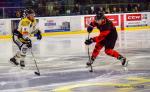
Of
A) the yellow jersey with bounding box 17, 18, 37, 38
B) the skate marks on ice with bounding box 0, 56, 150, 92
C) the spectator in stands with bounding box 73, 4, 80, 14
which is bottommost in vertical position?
the skate marks on ice with bounding box 0, 56, 150, 92

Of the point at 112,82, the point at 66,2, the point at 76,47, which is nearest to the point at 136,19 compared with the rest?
the point at 66,2

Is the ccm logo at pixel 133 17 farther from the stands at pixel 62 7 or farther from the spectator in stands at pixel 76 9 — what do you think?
the spectator in stands at pixel 76 9

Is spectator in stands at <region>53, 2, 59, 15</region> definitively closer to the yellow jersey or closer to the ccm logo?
the ccm logo

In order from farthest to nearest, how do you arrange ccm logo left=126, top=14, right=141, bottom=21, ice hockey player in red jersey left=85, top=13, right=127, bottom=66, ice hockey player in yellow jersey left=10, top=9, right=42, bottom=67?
ccm logo left=126, top=14, right=141, bottom=21 < ice hockey player in yellow jersey left=10, top=9, right=42, bottom=67 < ice hockey player in red jersey left=85, top=13, right=127, bottom=66

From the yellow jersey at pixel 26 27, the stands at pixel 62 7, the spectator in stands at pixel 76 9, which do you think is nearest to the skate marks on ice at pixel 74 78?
the yellow jersey at pixel 26 27

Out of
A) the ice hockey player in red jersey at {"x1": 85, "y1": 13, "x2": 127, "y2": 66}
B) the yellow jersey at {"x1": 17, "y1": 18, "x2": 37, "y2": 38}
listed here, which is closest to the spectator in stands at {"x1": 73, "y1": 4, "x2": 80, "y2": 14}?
the yellow jersey at {"x1": 17, "y1": 18, "x2": 37, "y2": 38}

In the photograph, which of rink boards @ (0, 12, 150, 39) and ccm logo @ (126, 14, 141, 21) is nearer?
rink boards @ (0, 12, 150, 39)

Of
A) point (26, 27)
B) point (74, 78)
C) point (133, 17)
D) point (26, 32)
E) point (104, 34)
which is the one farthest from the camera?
point (133, 17)

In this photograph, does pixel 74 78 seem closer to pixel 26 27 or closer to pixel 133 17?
pixel 26 27

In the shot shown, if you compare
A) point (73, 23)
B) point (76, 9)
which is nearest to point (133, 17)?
point (76, 9)

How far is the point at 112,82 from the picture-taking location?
852 centimetres

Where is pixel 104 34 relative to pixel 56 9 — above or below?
below

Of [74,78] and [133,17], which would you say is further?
[133,17]

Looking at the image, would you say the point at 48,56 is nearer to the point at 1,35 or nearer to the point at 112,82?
the point at 112,82
